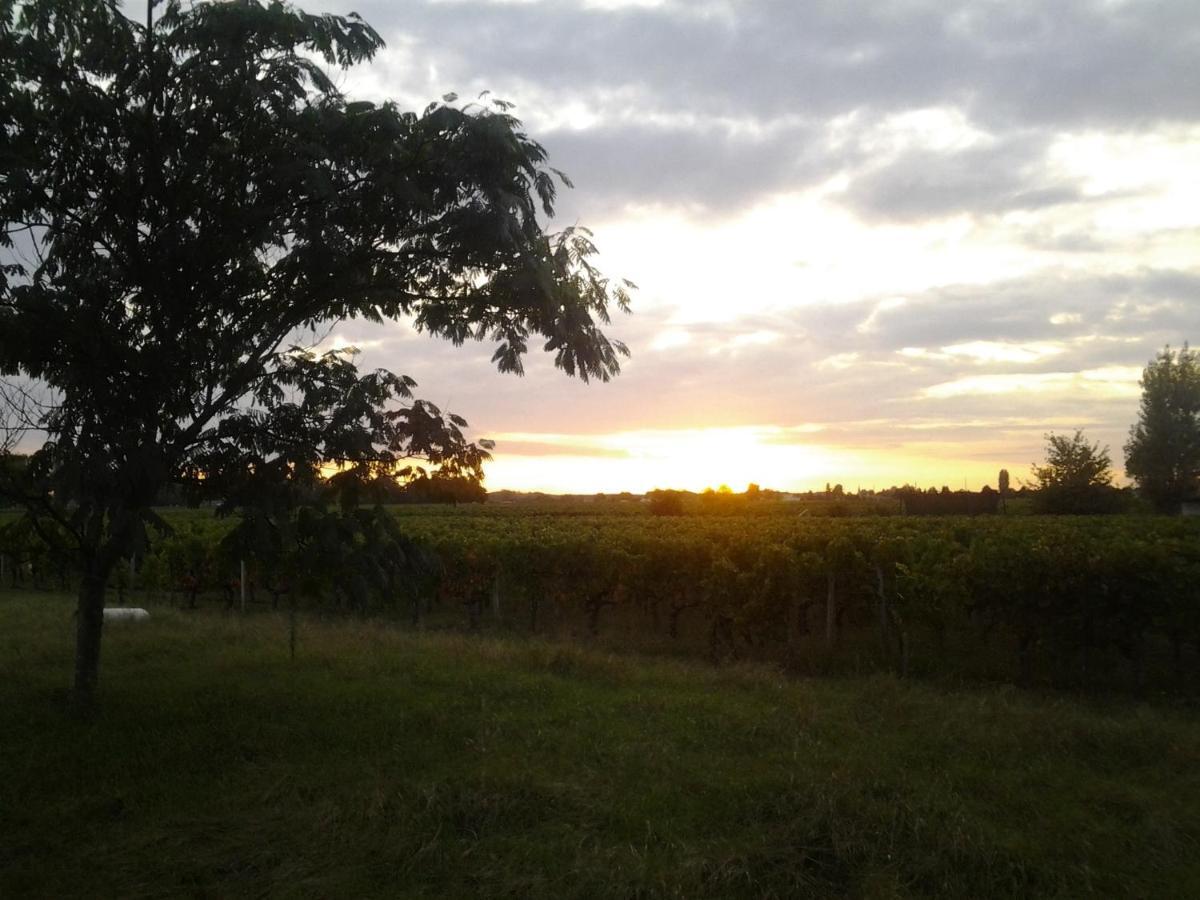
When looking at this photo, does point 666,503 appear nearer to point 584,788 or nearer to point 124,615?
point 124,615

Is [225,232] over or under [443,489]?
over

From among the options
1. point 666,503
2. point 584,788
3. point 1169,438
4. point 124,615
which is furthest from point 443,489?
point 1169,438

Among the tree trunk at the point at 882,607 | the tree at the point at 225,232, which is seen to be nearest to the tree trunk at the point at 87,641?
the tree at the point at 225,232

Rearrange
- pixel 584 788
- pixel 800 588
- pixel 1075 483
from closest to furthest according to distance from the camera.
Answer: pixel 584 788 → pixel 800 588 → pixel 1075 483

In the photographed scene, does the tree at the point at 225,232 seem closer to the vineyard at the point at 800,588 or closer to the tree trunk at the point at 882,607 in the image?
the vineyard at the point at 800,588

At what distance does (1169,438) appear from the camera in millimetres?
46906

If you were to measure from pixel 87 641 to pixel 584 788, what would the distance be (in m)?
5.10

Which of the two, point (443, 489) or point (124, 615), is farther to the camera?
point (124, 615)

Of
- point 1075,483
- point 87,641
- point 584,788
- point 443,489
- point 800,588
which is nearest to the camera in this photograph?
point 584,788

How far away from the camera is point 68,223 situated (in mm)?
8258

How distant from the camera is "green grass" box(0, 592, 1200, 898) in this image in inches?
194

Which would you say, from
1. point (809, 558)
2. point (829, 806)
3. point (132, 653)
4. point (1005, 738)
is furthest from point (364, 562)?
point (809, 558)

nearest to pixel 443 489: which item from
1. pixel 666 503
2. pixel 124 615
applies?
pixel 124 615

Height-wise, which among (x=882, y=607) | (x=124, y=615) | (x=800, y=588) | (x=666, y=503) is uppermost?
(x=666, y=503)
